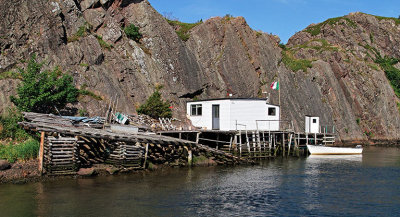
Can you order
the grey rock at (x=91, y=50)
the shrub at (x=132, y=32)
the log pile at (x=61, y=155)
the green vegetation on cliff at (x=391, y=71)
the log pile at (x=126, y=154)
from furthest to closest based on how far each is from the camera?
the green vegetation on cliff at (x=391, y=71) → the shrub at (x=132, y=32) → the grey rock at (x=91, y=50) → the log pile at (x=126, y=154) → the log pile at (x=61, y=155)

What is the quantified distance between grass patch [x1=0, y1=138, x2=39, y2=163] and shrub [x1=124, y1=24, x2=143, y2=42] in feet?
85.1

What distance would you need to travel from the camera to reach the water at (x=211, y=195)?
20.0 m

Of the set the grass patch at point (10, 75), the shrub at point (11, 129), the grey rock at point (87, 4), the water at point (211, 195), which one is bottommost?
the water at point (211, 195)

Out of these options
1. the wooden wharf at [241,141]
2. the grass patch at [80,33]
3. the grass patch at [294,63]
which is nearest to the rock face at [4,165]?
the wooden wharf at [241,141]

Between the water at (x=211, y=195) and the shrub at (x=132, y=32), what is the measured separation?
25.4 m

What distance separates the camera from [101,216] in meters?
18.5

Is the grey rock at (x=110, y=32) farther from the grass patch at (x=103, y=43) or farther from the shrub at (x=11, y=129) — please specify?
the shrub at (x=11, y=129)

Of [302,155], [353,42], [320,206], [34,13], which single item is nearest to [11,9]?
[34,13]

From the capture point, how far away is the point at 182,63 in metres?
54.1

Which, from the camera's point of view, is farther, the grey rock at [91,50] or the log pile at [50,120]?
the grey rock at [91,50]

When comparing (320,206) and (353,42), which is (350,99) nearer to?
(353,42)

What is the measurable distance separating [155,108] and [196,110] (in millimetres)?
5411

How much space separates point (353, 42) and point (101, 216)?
105 metres

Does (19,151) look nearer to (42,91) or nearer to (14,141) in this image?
→ (14,141)
